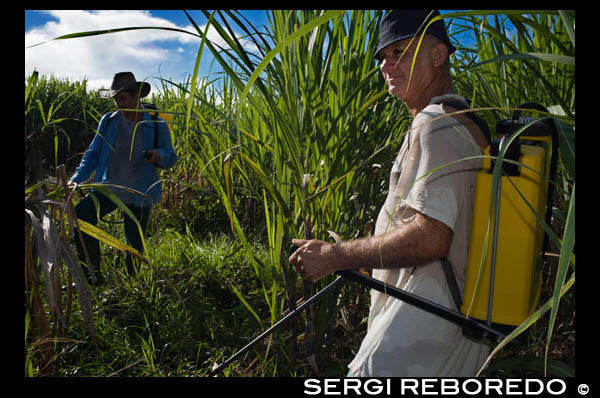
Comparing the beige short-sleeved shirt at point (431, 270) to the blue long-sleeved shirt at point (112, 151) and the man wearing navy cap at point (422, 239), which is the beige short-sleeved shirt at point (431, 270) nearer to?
the man wearing navy cap at point (422, 239)

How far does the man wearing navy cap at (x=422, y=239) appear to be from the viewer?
109cm

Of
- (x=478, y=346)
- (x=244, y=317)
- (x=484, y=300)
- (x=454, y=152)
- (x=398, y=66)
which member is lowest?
(x=244, y=317)

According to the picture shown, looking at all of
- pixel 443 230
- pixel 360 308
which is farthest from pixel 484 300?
pixel 360 308

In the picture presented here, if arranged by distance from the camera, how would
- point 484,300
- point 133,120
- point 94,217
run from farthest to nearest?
point 133,120, point 94,217, point 484,300

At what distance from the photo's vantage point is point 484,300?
967mm

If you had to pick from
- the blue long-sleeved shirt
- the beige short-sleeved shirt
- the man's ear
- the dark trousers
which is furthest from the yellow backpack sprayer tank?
the blue long-sleeved shirt

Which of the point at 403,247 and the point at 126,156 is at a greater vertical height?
the point at 126,156

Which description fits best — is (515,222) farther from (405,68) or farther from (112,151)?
(112,151)

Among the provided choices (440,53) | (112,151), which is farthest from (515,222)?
(112,151)

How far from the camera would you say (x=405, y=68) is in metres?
1.28

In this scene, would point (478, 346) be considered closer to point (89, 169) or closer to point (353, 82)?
point (353, 82)

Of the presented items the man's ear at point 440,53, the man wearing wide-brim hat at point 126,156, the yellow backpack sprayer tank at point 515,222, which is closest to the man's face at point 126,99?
the man wearing wide-brim hat at point 126,156

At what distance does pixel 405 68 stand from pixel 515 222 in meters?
0.58

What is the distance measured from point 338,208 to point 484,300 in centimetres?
80
